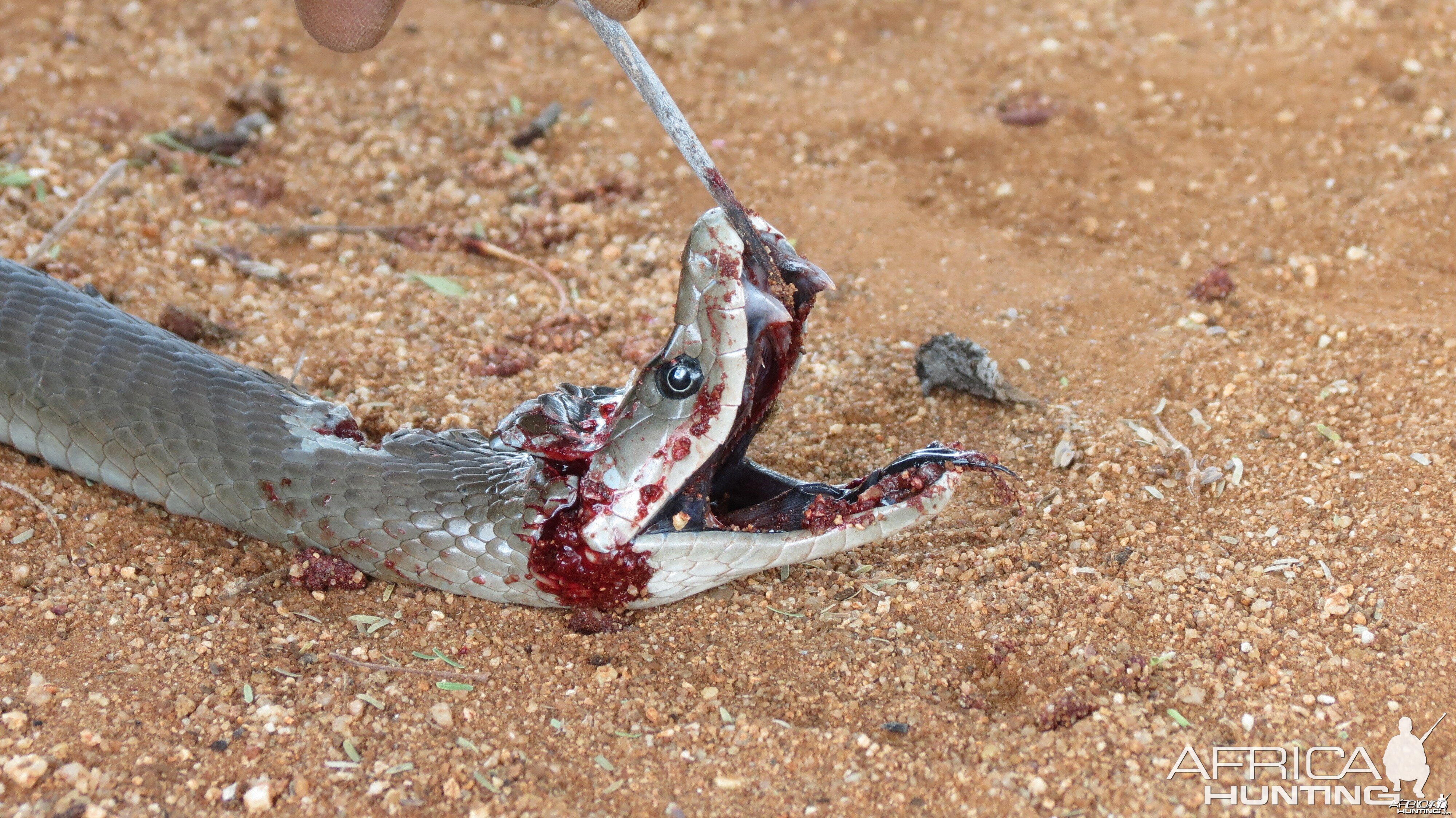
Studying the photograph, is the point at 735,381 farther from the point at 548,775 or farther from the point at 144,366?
the point at 144,366

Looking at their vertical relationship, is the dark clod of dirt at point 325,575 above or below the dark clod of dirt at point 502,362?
above

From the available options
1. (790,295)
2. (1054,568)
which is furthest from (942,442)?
(790,295)

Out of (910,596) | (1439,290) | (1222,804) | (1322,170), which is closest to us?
(1222,804)

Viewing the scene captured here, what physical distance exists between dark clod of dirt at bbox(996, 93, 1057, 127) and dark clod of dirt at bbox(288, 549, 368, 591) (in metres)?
3.27

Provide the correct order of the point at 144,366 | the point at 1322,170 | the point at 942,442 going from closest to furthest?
the point at 144,366 < the point at 942,442 < the point at 1322,170

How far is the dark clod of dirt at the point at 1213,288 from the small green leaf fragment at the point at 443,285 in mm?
2409

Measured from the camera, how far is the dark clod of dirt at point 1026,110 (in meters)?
5.07

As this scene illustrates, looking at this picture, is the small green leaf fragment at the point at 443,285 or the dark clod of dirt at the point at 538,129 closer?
the small green leaf fragment at the point at 443,285

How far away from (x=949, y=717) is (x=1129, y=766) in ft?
1.19

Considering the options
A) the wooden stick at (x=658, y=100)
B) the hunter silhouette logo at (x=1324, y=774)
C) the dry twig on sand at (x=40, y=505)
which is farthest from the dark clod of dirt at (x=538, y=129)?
the hunter silhouette logo at (x=1324, y=774)

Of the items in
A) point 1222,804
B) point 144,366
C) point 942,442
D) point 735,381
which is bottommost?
point 942,442

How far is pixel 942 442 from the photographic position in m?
3.58

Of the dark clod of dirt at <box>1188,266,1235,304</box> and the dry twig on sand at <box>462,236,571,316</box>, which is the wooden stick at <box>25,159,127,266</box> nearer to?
the dry twig on sand at <box>462,236,571,316</box>

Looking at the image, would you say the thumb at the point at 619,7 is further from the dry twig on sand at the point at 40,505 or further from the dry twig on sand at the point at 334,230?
the dry twig on sand at the point at 334,230
